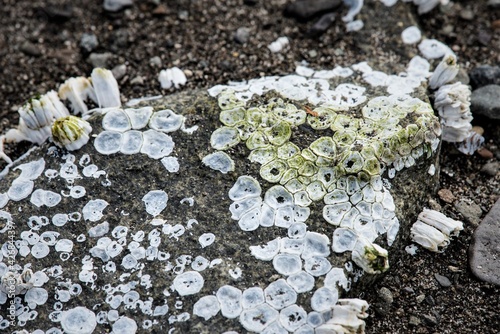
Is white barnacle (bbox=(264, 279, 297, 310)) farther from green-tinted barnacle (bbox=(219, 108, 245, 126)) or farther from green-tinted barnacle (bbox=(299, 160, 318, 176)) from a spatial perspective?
green-tinted barnacle (bbox=(219, 108, 245, 126))

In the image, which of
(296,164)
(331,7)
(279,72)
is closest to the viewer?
(296,164)

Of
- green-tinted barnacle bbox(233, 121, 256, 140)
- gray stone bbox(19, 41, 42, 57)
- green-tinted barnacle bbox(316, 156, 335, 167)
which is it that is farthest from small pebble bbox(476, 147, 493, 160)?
gray stone bbox(19, 41, 42, 57)

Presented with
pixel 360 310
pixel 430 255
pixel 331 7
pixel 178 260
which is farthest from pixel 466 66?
pixel 178 260

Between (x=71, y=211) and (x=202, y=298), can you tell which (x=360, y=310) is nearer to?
(x=202, y=298)

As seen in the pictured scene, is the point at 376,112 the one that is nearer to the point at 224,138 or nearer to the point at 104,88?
the point at 224,138

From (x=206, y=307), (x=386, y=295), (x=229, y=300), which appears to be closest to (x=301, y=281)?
(x=229, y=300)

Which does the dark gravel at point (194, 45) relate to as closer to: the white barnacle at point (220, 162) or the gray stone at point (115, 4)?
the gray stone at point (115, 4)
